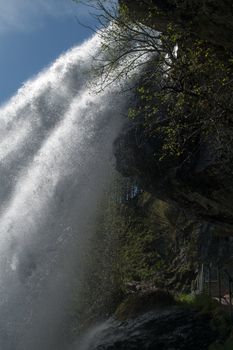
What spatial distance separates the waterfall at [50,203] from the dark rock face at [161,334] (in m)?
2.18

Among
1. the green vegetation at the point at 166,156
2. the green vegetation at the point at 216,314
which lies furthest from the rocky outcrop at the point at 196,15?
the green vegetation at the point at 216,314

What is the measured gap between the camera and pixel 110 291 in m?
18.8

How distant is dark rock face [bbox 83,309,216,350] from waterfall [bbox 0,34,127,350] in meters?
2.18

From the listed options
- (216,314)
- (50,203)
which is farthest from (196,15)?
(50,203)

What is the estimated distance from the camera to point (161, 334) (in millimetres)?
13953

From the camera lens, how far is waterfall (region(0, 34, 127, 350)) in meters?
16.2

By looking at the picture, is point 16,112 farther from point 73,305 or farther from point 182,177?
point 182,177

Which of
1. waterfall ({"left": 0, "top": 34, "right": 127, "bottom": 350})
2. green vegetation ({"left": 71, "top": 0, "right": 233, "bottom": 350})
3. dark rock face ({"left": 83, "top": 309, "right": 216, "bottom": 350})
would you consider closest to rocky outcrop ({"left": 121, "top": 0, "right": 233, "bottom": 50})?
green vegetation ({"left": 71, "top": 0, "right": 233, "bottom": 350})

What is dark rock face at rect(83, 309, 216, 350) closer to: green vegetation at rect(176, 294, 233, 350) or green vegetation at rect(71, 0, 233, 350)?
green vegetation at rect(176, 294, 233, 350)

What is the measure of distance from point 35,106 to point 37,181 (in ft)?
17.1

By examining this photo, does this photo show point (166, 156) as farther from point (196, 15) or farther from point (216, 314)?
point (196, 15)

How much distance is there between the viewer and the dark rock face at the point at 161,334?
13562 mm

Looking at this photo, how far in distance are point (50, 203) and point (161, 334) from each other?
622 cm

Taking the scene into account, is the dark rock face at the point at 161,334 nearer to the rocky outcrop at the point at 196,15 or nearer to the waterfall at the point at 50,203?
the waterfall at the point at 50,203
